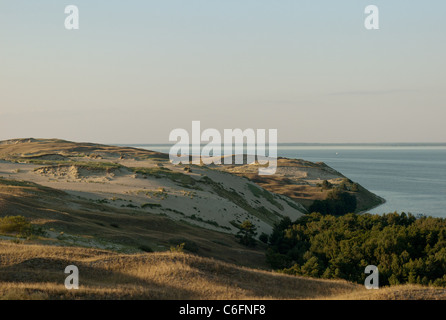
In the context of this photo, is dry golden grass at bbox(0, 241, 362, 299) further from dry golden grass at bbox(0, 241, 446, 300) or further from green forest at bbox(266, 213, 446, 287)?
green forest at bbox(266, 213, 446, 287)

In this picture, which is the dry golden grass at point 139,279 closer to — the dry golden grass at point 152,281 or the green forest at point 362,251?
the dry golden grass at point 152,281

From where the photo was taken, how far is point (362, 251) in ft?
122

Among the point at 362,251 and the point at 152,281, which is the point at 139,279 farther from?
the point at 362,251

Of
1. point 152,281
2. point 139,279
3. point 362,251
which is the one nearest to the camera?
point 152,281

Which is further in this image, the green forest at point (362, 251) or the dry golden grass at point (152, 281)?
the green forest at point (362, 251)

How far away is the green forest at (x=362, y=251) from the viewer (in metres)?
32.4

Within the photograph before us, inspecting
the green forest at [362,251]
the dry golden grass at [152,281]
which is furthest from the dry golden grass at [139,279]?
the green forest at [362,251]

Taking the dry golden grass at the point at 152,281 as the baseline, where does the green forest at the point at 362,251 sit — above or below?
below

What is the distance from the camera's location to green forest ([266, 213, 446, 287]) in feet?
106

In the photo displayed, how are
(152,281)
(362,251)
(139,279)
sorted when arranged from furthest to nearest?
(362,251) < (139,279) < (152,281)

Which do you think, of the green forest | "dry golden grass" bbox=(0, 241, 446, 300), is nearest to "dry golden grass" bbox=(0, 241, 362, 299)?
"dry golden grass" bbox=(0, 241, 446, 300)

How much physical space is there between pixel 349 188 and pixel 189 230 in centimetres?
8742

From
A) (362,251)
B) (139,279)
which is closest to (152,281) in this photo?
(139,279)
